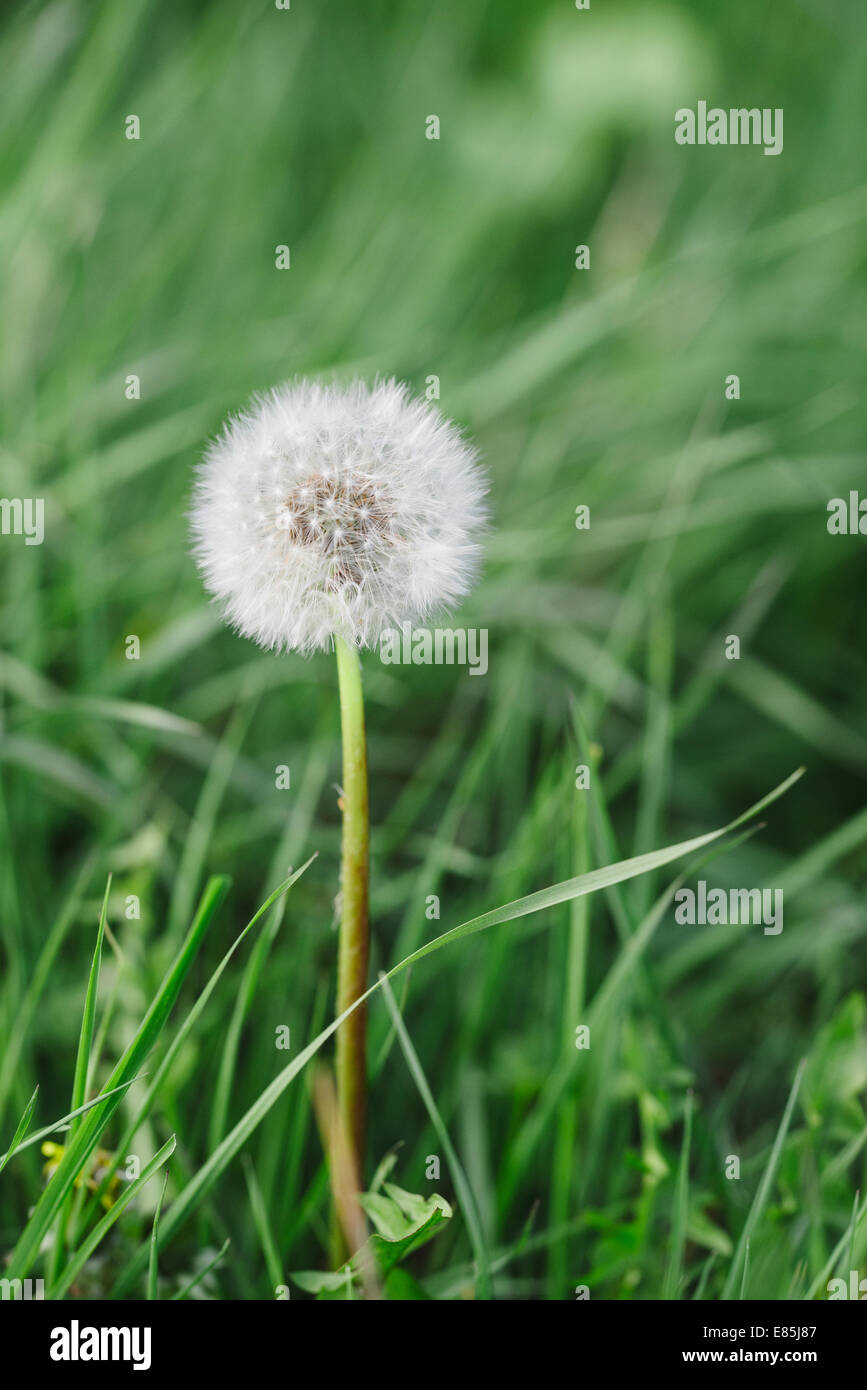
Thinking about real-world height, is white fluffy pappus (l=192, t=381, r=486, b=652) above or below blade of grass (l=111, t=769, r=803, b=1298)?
above

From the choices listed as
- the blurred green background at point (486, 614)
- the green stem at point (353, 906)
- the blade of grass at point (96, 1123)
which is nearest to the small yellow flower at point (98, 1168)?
the blurred green background at point (486, 614)

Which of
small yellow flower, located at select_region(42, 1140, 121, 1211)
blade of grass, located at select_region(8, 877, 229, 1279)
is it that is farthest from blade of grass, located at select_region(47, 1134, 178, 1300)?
small yellow flower, located at select_region(42, 1140, 121, 1211)

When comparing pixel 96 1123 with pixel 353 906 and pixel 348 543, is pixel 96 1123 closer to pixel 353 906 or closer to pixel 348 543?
pixel 353 906

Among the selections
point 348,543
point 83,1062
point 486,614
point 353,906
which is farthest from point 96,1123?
point 486,614


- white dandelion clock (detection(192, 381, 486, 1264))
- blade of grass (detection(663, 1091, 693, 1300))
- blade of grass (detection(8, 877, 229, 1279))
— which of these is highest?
white dandelion clock (detection(192, 381, 486, 1264))

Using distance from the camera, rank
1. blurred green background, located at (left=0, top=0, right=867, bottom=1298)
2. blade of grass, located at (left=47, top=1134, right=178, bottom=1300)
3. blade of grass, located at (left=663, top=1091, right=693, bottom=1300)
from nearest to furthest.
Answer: blade of grass, located at (left=47, top=1134, right=178, bottom=1300), blade of grass, located at (left=663, top=1091, right=693, bottom=1300), blurred green background, located at (left=0, top=0, right=867, bottom=1298)

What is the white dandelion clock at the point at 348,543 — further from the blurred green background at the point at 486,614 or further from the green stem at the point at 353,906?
the blurred green background at the point at 486,614

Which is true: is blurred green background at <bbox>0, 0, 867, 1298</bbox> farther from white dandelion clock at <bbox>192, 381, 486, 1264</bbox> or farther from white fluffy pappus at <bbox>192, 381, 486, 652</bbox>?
white fluffy pappus at <bbox>192, 381, 486, 652</bbox>
